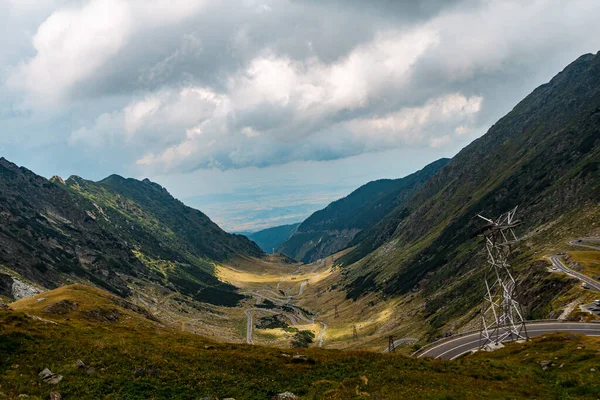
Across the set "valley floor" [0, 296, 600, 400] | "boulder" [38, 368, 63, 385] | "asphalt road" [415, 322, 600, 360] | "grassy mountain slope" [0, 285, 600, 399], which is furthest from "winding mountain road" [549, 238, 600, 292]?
"boulder" [38, 368, 63, 385]

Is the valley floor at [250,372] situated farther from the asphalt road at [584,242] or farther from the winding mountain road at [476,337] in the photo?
the asphalt road at [584,242]

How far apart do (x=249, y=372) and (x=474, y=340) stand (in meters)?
51.8

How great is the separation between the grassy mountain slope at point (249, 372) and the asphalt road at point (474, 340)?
15.7 metres

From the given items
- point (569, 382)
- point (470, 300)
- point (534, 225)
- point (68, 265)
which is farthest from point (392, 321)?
point (68, 265)

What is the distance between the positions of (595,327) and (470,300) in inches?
3039

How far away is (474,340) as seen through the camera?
67.4m

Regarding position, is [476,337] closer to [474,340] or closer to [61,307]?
[474,340]

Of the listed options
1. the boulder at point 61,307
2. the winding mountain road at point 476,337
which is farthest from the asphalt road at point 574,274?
the boulder at point 61,307

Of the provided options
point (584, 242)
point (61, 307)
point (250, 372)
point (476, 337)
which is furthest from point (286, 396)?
point (584, 242)

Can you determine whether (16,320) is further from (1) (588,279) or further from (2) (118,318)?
(1) (588,279)

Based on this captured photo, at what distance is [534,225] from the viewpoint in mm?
173875

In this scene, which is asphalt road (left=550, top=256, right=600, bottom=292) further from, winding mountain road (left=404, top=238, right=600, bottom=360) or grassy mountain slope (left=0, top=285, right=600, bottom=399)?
grassy mountain slope (left=0, top=285, right=600, bottom=399)

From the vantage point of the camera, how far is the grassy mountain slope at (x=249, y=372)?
94.2ft

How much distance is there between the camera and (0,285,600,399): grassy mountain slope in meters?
28.7
